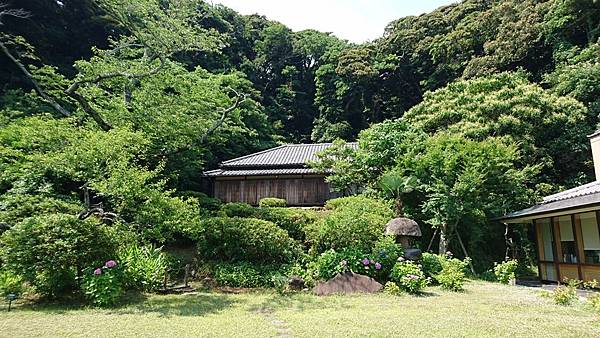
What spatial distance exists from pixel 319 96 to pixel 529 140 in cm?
2352

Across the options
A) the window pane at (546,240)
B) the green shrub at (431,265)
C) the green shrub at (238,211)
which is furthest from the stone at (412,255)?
the green shrub at (238,211)

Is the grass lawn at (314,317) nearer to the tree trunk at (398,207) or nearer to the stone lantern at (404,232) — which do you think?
the stone lantern at (404,232)

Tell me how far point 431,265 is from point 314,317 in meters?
6.15

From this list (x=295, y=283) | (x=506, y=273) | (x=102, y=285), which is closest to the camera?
(x=102, y=285)

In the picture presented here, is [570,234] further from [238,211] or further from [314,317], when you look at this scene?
[238,211]

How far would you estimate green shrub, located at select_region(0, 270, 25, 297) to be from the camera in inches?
336

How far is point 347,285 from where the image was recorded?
9.91m

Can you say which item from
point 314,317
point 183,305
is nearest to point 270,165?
point 183,305

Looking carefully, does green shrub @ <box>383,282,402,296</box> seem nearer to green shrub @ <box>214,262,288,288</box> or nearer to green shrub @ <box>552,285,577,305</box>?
green shrub @ <box>214,262,288,288</box>

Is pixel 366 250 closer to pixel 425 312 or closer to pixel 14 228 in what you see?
pixel 425 312

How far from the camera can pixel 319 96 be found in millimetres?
38062

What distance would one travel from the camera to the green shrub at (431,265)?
1167 cm

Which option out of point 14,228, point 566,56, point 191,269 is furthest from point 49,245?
point 566,56

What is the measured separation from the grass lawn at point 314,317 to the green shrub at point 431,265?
81.3 inches
